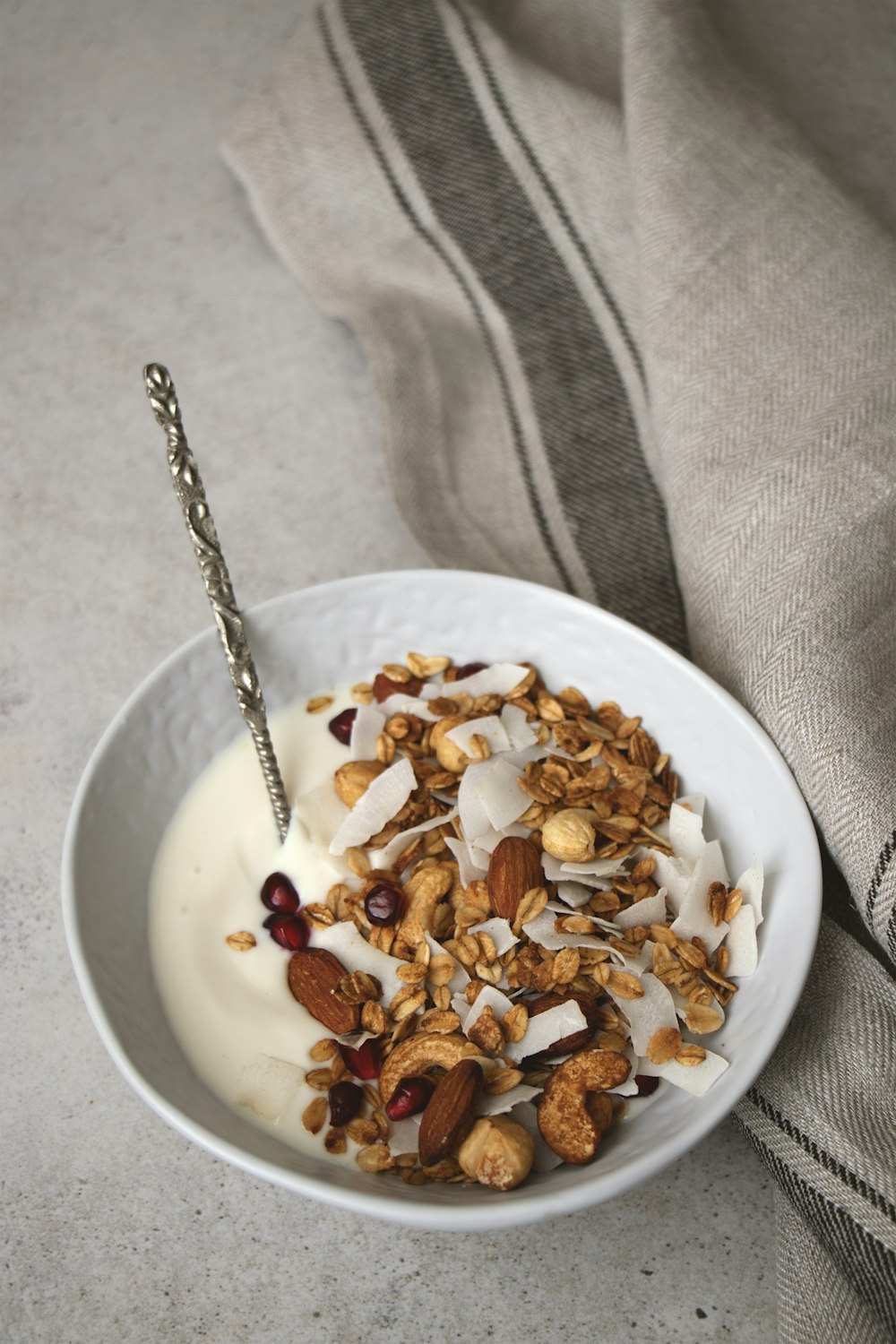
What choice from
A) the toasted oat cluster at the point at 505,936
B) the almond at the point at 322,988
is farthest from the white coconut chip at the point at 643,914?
the almond at the point at 322,988

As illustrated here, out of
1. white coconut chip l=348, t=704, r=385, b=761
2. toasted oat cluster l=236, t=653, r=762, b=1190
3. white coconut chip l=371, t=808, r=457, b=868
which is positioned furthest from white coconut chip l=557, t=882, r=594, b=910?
white coconut chip l=348, t=704, r=385, b=761

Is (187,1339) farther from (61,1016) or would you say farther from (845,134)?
(845,134)

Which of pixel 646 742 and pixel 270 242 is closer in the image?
pixel 646 742

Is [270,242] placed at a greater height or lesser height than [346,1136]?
greater

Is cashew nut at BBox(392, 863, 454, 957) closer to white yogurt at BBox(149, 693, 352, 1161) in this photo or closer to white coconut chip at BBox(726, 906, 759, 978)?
white yogurt at BBox(149, 693, 352, 1161)

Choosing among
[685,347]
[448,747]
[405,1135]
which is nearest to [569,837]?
[448,747]

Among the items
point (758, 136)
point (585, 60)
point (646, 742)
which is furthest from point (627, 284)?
point (646, 742)

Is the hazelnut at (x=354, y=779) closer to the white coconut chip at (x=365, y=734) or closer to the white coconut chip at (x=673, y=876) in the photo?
the white coconut chip at (x=365, y=734)
